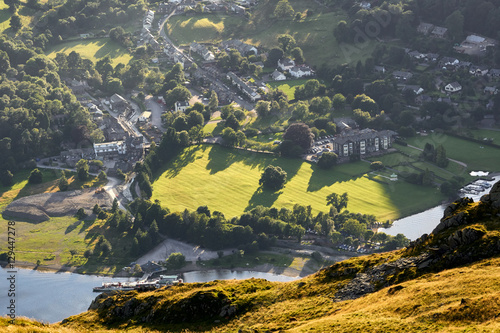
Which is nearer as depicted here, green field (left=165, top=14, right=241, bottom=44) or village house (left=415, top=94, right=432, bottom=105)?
village house (left=415, top=94, right=432, bottom=105)

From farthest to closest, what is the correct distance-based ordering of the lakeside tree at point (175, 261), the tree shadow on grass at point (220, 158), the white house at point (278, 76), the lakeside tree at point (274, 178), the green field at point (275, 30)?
1. the green field at point (275, 30)
2. the white house at point (278, 76)
3. the tree shadow on grass at point (220, 158)
4. the lakeside tree at point (274, 178)
5. the lakeside tree at point (175, 261)

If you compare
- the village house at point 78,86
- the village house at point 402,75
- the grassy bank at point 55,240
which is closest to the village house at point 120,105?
the village house at point 78,86

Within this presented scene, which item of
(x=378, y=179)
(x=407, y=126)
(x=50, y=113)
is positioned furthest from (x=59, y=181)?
(x=407, y=126)

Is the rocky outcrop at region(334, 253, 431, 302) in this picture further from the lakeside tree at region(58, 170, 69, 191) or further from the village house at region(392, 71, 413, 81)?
the village house at region(392, 71, 413, 81)

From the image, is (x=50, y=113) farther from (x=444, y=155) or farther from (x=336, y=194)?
(x=444, y=155)

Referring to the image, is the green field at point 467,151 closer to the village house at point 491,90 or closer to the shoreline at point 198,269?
the village house at point 491,90

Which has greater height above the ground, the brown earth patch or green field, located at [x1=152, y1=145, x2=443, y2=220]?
green field, located at [x1=152, y1=145, x2=443, y2=220]

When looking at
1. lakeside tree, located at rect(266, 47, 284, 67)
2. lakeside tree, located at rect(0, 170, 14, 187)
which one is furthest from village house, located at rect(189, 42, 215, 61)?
lakeside tree, located at rect(0, 170, 14, 187)
